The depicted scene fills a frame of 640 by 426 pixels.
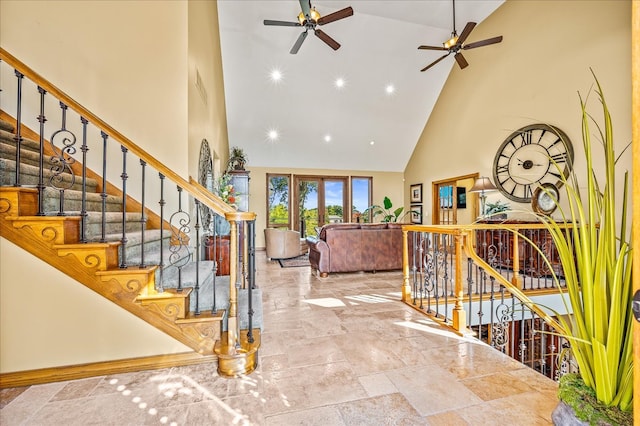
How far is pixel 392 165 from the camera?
957 centimetres

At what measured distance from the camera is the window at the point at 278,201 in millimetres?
9062

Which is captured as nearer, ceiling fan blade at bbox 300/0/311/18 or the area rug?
ceiling fan blade at bbox 300/0/311/18

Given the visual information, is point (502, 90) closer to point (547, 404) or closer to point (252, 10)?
point (252, 10)

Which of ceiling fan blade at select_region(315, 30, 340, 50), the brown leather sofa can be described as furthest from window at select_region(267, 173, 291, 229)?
ceiling fan blade at select_region(315, 30, 340, 50)

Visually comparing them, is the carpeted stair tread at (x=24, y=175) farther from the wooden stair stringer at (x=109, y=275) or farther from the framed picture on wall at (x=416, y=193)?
the framed picture on wall at (x=416, y=193)

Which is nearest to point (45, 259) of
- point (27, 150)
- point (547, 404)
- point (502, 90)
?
point (27, 150)

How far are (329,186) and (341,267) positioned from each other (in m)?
5.00

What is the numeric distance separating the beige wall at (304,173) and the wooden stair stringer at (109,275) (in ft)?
22.0

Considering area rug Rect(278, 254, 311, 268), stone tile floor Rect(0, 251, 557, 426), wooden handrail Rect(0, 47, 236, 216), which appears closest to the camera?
stone tile floor Rect(0, 251, 557, 426)

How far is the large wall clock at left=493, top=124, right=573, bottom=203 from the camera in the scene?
4.80 metres

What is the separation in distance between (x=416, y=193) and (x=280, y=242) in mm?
4883

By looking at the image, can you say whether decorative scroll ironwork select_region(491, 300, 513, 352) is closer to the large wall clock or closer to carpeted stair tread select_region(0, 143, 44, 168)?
the large wall clock

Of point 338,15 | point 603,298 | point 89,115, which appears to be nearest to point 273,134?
point 338,15

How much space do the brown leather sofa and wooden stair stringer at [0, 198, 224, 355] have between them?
2832 millimetres
